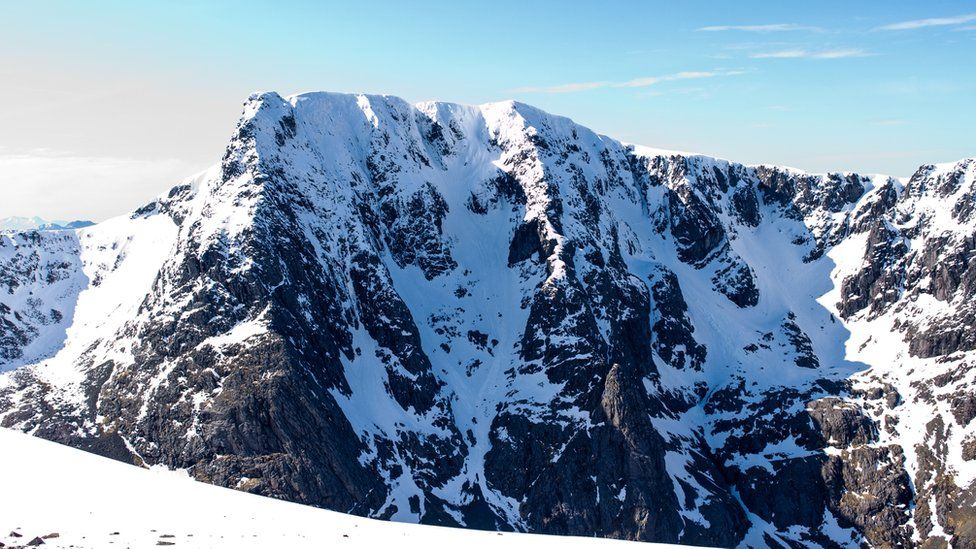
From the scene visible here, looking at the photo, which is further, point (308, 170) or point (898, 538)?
point (308, 170)

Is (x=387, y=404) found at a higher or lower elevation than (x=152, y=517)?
lower

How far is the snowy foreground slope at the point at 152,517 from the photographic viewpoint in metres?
28.8

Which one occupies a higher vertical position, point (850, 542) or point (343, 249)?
point (343, 249)

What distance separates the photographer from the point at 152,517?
30.6 metres

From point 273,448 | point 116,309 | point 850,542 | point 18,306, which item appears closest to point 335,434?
point 273,448

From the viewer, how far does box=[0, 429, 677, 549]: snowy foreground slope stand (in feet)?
94.6

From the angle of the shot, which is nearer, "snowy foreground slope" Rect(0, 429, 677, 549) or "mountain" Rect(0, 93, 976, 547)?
"snowy foreground slope" Rect(0, 429, 677, 549)

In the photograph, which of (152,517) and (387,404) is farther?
(387,404)

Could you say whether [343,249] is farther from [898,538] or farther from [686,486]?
[898,538]

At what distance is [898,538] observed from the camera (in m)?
168

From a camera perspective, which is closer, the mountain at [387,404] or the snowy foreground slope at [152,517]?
the snowy foreground slope at [152,517]

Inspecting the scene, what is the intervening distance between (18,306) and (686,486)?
160 m

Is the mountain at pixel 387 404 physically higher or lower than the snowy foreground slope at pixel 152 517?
lower

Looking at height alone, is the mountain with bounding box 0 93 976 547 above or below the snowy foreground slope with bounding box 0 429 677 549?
below
